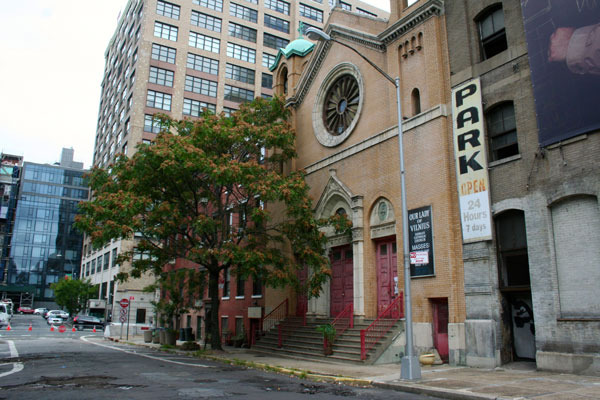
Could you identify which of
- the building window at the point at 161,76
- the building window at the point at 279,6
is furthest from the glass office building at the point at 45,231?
the building window at the point at 279,6

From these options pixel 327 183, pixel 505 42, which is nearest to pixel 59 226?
pixel 327 183

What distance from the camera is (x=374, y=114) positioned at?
22.0m

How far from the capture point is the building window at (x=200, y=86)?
62562 mm

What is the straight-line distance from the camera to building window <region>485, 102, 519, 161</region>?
16.1 m

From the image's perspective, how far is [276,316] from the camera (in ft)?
85.2

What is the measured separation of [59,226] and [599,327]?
5054 inches

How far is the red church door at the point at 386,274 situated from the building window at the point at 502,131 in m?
5.54

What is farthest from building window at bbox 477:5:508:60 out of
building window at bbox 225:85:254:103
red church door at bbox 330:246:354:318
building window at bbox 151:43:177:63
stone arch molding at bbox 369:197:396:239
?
building window at bbox 151:43:177:63

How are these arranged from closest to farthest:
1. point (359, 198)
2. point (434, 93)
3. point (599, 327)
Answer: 1. point (599, 327)
2. point (434, 93)
3. point (359, 198)

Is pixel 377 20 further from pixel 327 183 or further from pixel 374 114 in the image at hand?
pixel 327 183

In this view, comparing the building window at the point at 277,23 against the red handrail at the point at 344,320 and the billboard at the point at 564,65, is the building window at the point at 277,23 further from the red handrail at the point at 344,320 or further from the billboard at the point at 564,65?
the billboard at the point at 564,65

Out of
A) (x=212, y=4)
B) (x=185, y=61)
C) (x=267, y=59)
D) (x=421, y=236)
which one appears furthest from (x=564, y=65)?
(x=212, y=4)

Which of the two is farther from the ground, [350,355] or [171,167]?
[171,167]

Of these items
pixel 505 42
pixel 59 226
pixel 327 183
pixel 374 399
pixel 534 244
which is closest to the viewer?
pixel 374 399
